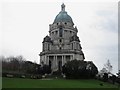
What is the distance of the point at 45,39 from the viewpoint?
8375cm

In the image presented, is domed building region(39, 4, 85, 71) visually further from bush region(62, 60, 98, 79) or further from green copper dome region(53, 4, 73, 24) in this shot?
bush region(62, 60, 98, 79)

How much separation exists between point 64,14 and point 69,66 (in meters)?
30.5

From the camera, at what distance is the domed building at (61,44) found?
264ft

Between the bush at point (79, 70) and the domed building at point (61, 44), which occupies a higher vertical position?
the domed building at point (61, 44)

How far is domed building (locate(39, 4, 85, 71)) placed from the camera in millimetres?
80375

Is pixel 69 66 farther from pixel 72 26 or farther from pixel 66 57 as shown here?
pixel 72 26

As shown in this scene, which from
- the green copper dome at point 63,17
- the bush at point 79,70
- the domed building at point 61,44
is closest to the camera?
the bush at point 79,70

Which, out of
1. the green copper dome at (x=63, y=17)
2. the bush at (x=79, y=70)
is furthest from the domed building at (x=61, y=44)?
the bush at (x=79, y=70)

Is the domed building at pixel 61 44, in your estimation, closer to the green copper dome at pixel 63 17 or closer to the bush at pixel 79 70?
the green copper dome at pixel 63 17

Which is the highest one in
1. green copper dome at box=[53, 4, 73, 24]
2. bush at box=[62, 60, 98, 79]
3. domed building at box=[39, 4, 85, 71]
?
green copper dome at box=[53, 4, 73, 24]

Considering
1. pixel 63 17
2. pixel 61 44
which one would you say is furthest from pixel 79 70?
pixel 63 17

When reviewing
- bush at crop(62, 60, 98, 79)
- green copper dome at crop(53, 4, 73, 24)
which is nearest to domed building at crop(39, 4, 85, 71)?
green copper dome at crop(53, 4, 73, 24)

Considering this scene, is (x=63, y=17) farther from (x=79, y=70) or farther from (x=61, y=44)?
(x=79, y=70)

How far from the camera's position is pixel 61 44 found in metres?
83.5
